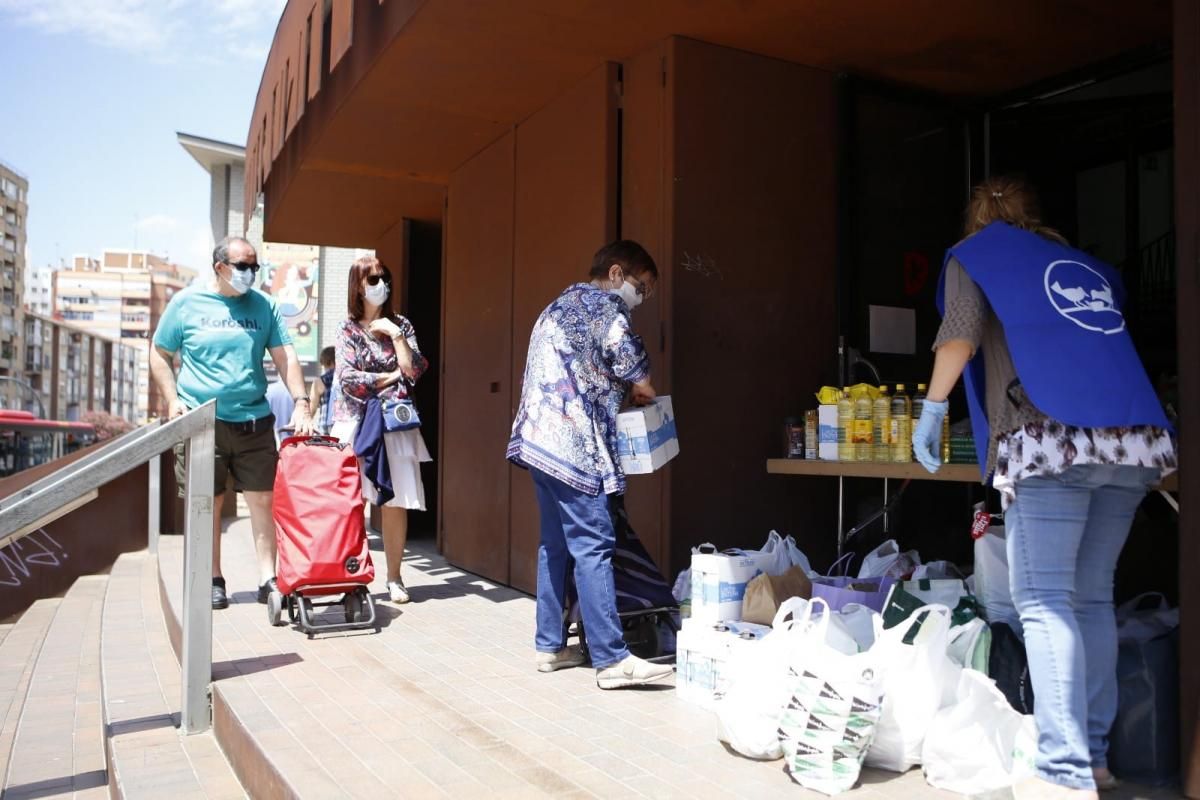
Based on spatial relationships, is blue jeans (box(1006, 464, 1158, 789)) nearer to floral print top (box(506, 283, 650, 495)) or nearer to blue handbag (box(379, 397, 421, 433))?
floral print top (box(506, 283, 650, 495))

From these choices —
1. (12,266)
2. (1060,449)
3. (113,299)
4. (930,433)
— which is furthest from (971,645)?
(113,299)

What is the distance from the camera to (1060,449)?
2523 millimetres

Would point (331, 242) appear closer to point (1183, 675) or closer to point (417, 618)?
point (417, 618)

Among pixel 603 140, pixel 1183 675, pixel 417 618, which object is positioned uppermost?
pixel 603 140

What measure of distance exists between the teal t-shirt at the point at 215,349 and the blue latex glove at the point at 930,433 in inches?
135

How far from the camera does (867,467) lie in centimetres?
388

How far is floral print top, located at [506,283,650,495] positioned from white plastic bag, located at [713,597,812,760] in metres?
1.00

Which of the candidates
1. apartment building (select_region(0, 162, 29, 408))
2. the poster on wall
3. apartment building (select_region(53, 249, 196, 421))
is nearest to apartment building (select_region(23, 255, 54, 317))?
apartment building (select_region(53, 249, 196, 421))

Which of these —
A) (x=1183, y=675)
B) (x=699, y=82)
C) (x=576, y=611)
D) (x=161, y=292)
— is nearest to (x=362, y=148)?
(x=699, y=82)

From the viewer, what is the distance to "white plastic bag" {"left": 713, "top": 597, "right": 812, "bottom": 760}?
9.16 feet

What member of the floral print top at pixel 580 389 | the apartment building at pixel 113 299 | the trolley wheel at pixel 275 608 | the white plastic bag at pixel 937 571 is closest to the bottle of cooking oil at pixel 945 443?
the white plastic bag at pixel 937 571

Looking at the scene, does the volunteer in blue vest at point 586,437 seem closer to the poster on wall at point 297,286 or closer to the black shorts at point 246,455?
the black shorts at point 246,455

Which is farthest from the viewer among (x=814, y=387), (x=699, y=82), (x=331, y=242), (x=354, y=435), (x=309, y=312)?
(x=309, y=312)

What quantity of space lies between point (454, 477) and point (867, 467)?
3.55 meters
